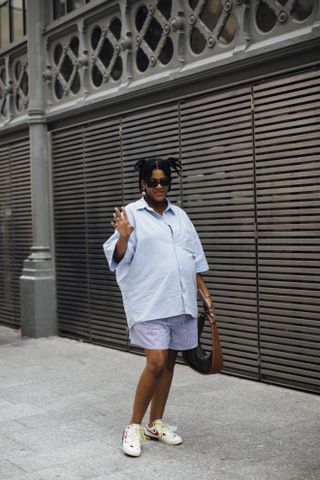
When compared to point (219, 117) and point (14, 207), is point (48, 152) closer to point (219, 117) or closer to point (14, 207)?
point (14, 207)

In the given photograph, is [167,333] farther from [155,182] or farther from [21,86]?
[21,86]

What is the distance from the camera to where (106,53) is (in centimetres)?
949

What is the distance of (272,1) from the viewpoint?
679cm

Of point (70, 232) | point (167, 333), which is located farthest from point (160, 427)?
point (70, 232)

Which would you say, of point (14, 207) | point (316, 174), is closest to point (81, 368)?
point (316, 174)

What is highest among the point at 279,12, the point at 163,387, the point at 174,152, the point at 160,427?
the point at 279,12

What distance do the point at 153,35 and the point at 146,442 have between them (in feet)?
17.2

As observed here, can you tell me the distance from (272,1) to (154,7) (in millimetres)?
2024

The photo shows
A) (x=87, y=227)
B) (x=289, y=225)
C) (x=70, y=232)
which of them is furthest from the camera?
(x=70, y=232)

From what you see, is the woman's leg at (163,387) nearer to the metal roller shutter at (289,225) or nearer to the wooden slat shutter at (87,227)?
the metal roller shutter at (289,225)

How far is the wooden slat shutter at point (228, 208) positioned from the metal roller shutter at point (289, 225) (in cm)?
15

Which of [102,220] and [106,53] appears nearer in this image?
[102,220]

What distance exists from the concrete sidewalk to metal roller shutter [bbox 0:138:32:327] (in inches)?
133

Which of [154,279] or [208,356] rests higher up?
[154,279]
